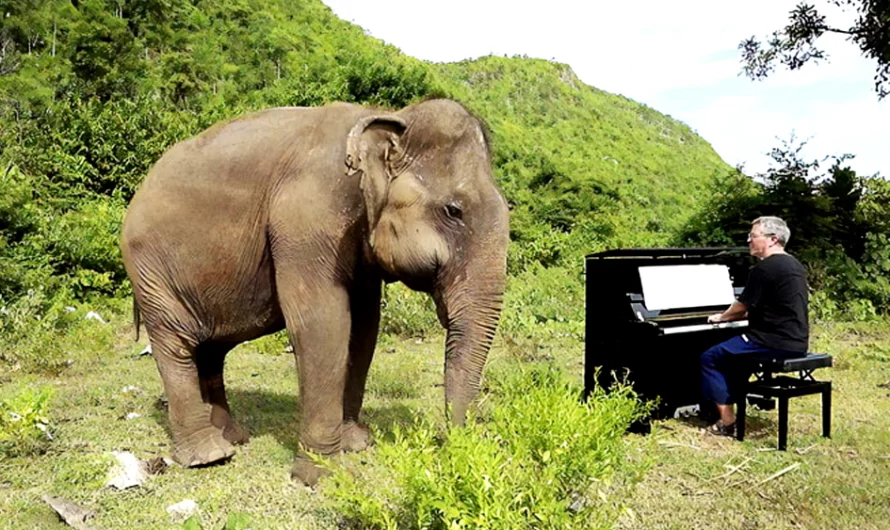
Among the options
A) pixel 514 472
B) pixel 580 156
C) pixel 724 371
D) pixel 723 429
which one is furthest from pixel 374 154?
pixel 580 156

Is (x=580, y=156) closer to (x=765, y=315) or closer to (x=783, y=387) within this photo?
(x=765, y=315)

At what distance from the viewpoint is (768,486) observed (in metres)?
5.37

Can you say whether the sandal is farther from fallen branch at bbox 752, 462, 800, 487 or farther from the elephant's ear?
the elephant's ear

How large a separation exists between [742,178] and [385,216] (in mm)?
14377

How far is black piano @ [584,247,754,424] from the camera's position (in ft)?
22.2

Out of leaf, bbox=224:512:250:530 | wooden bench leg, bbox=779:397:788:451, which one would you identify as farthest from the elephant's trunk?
wooden bench leg, bbox=779:397:788:451

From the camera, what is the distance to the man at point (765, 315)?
21.2 ft

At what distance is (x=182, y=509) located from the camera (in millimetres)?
4809

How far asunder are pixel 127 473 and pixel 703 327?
487 centimetres

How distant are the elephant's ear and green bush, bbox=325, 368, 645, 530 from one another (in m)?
1.57

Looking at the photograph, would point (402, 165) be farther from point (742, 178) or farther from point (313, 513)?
point (742, 178)

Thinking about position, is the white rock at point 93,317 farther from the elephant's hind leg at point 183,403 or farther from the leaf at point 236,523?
the leaf at point 236,523

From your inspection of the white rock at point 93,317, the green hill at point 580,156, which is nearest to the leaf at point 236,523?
the white rock at point 93,317

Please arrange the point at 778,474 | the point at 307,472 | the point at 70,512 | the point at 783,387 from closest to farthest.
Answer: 1. the point at 70,512
2. the point at 307,472
3. the point at 778,474
4. the point at 783,387
